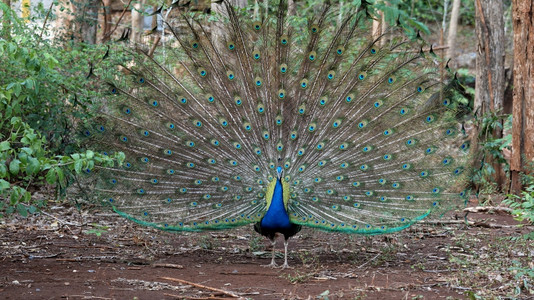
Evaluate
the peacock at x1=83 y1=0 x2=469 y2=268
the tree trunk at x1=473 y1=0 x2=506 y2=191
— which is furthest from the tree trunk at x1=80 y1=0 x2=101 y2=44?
the tree trunk at x1=473 y1=0 x2=506 y2=191

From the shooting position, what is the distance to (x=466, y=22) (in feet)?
77.6

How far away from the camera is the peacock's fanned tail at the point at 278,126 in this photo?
6.65 metres

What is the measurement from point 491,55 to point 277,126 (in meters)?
5.57

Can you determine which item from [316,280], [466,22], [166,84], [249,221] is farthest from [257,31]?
[466,22]

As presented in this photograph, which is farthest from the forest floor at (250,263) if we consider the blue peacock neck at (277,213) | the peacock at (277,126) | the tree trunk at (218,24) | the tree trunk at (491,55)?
the tree trunk at (491,55)

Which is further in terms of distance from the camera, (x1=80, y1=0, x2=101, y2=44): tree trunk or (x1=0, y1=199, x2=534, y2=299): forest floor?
(x1=80, y1=0, x2=101, y2=44): tree trunk

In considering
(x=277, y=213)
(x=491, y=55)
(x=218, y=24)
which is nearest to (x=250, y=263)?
(x=277, y=213)

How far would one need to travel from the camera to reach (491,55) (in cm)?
1071

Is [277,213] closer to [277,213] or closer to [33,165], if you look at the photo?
[277,213]

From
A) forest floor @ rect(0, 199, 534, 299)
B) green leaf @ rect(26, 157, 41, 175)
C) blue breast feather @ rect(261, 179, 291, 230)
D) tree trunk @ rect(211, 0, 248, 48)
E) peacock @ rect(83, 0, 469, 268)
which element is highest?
tree trunk @ rect(211, 0, 248, 48)

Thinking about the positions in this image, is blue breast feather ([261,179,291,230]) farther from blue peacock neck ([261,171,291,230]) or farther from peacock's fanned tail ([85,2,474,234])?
peacock's fanned tail ([85,2,474,234])

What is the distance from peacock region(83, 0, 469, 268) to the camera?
262 inches

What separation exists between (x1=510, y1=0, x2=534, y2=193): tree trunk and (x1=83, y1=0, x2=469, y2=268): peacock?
10.1 feet

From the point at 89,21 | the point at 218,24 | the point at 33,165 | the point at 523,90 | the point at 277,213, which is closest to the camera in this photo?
the point at 33,165
